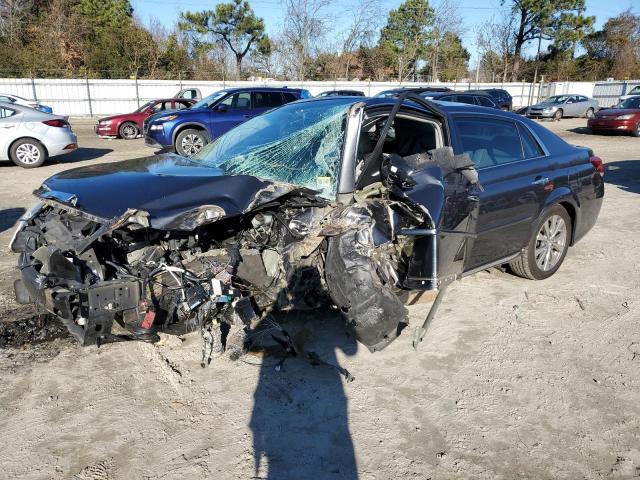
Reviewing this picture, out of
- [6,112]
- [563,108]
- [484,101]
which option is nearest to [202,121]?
[6,112]

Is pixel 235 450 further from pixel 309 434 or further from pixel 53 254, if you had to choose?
pixel 53 254

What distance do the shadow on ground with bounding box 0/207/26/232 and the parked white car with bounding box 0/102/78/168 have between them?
407 cm

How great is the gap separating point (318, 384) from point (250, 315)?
66cm

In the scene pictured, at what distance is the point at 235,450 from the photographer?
A: 2725 millimetres

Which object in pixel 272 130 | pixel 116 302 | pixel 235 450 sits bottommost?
pixel 235 450

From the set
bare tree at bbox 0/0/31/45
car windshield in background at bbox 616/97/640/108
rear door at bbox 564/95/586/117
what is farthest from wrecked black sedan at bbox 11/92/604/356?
bare tree at bbox 0/0/31/45

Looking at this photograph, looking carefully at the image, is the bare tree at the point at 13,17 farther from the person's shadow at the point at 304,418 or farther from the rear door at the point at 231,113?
the person's shadow at the point at 304,418

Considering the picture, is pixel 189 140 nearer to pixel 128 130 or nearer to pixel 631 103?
pixel 128 130

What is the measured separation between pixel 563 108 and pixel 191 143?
2167 cm

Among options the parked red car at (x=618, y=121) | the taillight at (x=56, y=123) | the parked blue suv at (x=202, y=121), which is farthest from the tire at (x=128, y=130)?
the parked red car at (x=618, y=121)

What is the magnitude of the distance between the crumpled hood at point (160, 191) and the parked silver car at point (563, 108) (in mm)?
25852

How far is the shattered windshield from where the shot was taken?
3.79 meters

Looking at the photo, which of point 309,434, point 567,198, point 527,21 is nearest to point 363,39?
point 527,21

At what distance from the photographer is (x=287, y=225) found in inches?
143
